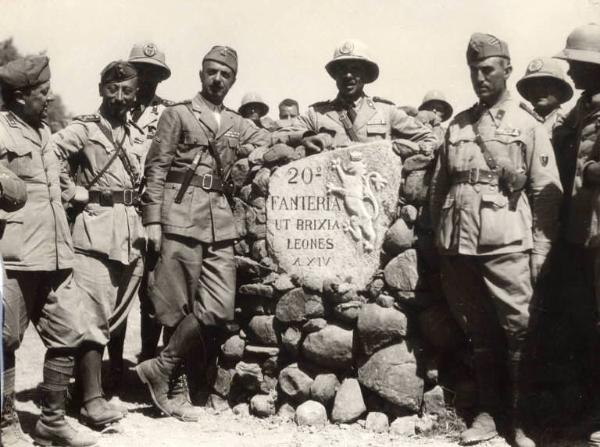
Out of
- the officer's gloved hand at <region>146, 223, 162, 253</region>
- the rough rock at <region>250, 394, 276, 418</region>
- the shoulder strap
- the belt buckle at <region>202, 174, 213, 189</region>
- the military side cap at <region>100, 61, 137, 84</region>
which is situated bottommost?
the rough rock at <region>250, 394, 276, 418</region>

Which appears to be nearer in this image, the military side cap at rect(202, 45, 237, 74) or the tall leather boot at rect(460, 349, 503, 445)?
the tall leather boot at rect(460, 349, 503, 445)

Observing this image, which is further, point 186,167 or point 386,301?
point 186,167

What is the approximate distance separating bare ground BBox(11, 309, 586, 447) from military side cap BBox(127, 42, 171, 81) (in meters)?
2.89

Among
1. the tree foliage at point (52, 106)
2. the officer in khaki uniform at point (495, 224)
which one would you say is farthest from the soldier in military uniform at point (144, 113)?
the tree foliage at point (52, 106)

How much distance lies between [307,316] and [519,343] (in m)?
1.53

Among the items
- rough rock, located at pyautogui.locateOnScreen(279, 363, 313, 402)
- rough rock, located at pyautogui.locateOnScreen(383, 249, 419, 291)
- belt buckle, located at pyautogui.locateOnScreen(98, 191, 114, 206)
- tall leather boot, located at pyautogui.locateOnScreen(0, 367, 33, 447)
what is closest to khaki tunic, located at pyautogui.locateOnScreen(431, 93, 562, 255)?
rough rock, located at pyautogui.locateOnScreen(383, 249, 419, 291)

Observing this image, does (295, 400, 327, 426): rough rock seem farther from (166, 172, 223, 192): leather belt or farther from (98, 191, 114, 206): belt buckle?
(98, 191, 114, 206): belt buckle

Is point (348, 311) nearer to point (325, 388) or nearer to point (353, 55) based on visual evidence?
point (325, 388)

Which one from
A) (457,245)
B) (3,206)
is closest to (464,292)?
(457,245)

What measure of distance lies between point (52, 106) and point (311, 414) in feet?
45.5

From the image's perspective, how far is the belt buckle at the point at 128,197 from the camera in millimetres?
5488

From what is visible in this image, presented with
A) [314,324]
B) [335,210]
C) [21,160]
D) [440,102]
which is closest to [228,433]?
[314,324]

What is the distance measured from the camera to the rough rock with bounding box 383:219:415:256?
5.34 metres

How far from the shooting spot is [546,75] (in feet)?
21.5
